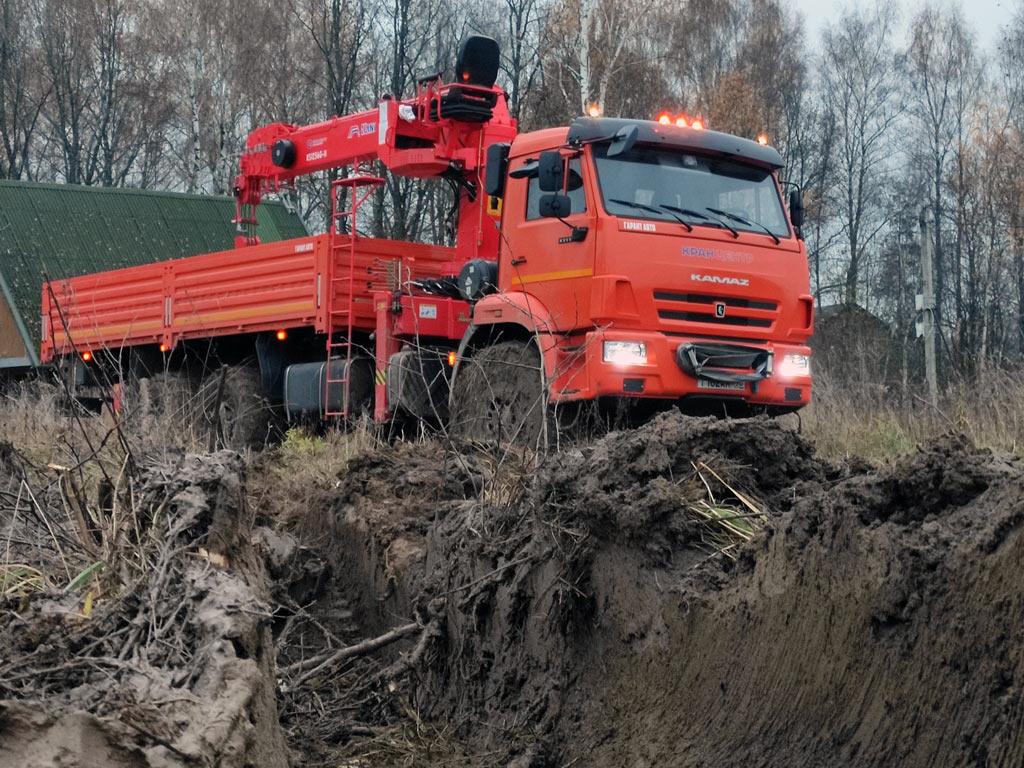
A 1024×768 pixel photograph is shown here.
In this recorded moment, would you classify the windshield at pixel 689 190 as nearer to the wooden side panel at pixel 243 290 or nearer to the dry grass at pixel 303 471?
the dry grass at pixel 303 471

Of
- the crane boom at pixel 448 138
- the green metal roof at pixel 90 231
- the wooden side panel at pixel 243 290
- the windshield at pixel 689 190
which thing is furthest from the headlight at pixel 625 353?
the green metal roof at pixel 90 231

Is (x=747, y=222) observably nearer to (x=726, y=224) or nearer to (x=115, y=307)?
(x=726, y=224)

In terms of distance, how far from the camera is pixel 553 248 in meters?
10.2

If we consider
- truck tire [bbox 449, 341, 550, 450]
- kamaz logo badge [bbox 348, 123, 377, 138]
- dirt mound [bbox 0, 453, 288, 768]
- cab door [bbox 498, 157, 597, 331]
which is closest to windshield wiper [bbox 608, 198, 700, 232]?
cab door [bbox 498, 157, 597, 331]

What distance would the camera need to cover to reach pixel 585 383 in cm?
971

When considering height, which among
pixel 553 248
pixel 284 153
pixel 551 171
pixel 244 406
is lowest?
pixel 244 406

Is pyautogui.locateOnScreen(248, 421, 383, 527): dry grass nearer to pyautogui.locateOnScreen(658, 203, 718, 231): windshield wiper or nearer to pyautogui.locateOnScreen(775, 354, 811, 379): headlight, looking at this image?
pyautogui.locateOnScreen(658, 203, 718, 231): windshield wiper

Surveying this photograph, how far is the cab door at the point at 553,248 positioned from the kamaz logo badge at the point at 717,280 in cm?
80

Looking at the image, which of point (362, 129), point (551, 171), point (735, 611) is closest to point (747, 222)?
point (551, 171)

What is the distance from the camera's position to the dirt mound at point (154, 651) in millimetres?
3438

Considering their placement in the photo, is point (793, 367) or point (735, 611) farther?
point (793, 367)

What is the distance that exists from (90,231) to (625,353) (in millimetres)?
14121

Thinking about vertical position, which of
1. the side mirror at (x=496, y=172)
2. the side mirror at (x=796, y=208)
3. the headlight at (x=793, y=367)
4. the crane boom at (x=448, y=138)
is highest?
the crane boom at (x=448, y=138)

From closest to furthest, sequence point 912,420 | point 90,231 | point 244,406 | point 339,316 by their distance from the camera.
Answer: point 912,420
point 339,316
point 244,406
point 90,231
